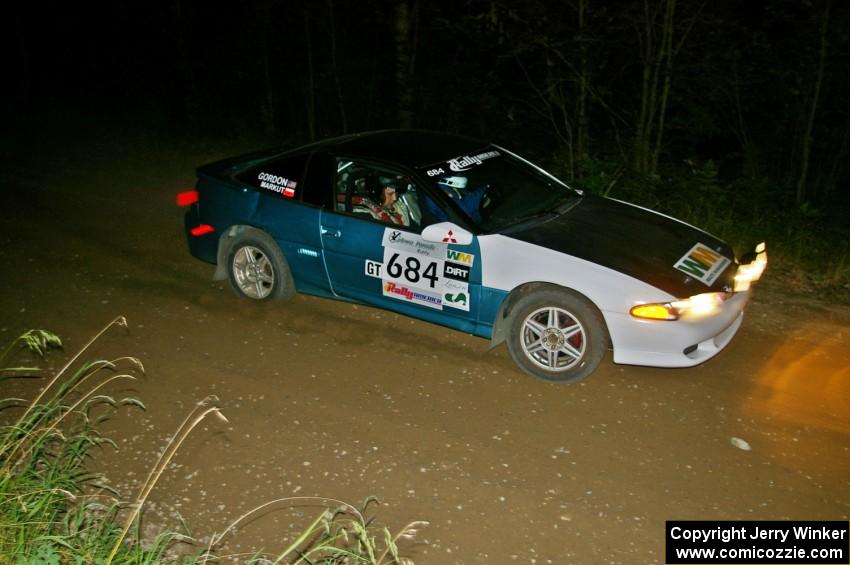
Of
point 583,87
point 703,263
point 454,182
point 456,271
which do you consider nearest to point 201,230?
point 454,182

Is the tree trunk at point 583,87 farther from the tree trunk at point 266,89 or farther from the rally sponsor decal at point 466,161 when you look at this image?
the tree trunk at point 266,89

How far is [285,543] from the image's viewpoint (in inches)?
148

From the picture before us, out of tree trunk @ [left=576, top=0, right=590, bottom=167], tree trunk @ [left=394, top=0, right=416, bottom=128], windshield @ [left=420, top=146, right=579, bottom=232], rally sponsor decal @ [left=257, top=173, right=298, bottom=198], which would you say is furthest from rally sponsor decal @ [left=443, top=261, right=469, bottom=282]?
tree trunk @ [left=394, top=0, right=416, bottom=128]

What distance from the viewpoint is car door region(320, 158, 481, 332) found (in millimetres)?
5453

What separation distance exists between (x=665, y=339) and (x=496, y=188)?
5.87 ft

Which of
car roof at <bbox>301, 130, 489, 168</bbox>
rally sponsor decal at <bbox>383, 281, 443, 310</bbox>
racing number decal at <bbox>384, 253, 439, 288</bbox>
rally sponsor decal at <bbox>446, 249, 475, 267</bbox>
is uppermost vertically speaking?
car roof at <bbox>301, 130, 489, 168</bbox>

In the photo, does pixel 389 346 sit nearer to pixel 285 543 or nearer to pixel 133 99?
pixel 285 543

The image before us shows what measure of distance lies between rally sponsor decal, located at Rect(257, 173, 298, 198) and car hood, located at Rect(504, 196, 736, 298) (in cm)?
192

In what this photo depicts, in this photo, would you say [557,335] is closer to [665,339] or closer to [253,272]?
[665,339]

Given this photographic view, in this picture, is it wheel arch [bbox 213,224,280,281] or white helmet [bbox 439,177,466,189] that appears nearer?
→ white helmet [bbox 439,177,466,189]

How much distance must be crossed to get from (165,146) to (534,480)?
1064 centimetres

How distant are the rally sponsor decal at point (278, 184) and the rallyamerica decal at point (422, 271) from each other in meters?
0.97

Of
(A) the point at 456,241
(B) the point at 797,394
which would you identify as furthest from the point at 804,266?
(A) the point at 456,241

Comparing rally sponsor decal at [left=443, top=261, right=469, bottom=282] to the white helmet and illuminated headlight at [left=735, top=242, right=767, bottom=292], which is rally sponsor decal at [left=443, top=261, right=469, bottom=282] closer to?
the white helmet
